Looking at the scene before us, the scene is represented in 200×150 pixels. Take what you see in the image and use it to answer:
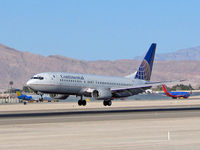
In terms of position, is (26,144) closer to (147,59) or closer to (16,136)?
(16,136)

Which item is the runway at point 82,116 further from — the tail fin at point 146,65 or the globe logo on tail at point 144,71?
the tail fin at point 146,65

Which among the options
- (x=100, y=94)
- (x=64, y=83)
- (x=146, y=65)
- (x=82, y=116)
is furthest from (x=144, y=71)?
(x=82, y=116)

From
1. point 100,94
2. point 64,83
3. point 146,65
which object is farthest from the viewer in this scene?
point 146,65

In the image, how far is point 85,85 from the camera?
68.7 meters

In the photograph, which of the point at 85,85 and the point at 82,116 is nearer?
the point at 82,116

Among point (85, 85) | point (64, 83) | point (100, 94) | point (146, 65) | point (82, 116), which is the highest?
point (146, 65)

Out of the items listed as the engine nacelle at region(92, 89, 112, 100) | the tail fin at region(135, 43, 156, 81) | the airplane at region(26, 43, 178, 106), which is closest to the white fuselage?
the airplane at region(26, 43, 178, 106)

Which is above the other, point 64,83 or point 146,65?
point 146,65

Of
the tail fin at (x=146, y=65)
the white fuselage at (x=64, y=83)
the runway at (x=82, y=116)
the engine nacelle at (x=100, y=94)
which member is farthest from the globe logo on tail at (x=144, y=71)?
the runway at (x=82, y=116)

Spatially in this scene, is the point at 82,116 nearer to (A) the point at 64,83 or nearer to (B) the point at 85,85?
(A) the point at 64,83

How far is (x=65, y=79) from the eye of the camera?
66.4m

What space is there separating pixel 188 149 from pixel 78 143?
5271mm

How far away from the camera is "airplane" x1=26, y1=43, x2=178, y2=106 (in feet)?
215

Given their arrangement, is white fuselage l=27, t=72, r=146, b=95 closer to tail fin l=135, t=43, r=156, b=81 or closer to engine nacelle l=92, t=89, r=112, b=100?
engine nacelle l=92, t=89, r=112, b=100
